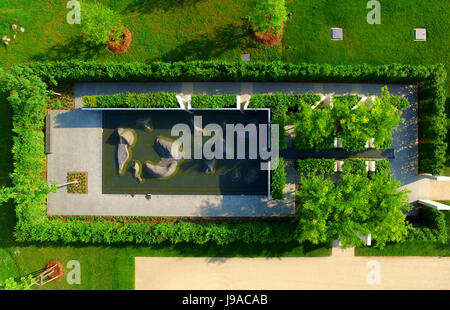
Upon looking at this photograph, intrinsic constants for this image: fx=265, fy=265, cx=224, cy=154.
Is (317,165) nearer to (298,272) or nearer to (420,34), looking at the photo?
(298,272)

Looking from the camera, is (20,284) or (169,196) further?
(169,196)

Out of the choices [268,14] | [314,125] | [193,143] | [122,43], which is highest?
[268,14]

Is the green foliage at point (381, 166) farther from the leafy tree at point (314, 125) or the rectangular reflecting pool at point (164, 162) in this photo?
the rectangular reflecting pool at point (164, 162)

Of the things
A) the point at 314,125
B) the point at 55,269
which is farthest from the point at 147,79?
the point at 55,269

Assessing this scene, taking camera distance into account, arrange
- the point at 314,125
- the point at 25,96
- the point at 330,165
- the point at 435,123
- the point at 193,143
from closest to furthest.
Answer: the point at 314,125 → the point at 25,96 → the point at 435,123 → the point at 330,165 → the point at 193,143

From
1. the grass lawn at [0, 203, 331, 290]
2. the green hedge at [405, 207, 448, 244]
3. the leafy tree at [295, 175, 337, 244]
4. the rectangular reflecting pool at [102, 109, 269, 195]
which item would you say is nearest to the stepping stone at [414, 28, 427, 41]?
the rectangular reflecting pool at [102, 109, 269, 195]

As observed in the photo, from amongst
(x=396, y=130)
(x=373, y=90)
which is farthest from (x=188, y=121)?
(x=396, y=130)

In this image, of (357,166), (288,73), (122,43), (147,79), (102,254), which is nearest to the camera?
(357,166)

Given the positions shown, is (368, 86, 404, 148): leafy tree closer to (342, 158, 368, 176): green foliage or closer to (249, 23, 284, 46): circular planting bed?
(342, 158, 368, 176): green foliage
